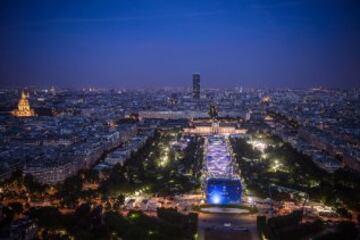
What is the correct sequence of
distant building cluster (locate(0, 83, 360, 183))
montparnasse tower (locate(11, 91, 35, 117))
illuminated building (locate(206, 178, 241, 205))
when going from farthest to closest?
montparnasse tower (locate(11, 91, 35, 117))
distant building cluster (locate(0, 83, 360, 183))
illuminated building (locate(206, 178, 241, 205))

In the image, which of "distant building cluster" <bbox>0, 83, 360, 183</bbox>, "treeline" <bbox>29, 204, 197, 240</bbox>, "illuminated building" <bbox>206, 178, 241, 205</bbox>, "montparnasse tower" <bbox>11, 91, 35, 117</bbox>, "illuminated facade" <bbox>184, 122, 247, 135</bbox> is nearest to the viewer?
"treeline" <bbox>29, 204, 197, 240</bbox>

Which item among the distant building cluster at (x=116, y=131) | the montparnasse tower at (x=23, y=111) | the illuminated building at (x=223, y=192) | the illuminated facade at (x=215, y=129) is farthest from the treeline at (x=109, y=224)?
the montparnasse tower at (x=23, y=111)

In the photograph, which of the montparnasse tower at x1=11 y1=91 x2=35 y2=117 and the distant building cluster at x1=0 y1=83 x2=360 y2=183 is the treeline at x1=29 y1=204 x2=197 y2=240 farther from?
the montparnasse tower at x1=11 y1=91 x2=35 y2=117

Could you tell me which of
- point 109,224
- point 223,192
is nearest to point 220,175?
point 223,192

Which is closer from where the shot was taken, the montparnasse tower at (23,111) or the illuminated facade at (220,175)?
the illuminated facade at (220,175)

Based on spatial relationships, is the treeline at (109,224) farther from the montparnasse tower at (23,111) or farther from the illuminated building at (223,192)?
the montparnasse tower at (23,111)

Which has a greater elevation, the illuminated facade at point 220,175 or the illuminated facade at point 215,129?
the illuminated facade at point 220,175

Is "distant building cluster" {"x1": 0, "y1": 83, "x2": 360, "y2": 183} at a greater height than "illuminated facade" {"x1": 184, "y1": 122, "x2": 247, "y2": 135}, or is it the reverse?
"distant building cluster" {"x1": 0, "y1": 83, "x2": 360, "y2": 183}

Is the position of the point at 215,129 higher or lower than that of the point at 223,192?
lower

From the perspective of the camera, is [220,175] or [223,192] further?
[220,175]

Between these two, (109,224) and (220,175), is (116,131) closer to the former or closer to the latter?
(220,175)

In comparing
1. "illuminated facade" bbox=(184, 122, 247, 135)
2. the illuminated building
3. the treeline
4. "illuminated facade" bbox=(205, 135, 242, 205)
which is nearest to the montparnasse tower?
"illuminated facade" bbox=(184, 122, 247, 135)

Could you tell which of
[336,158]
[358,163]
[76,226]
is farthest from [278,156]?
[76,226]

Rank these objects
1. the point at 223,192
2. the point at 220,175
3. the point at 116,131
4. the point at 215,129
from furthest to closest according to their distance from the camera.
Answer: the point at 215,129 < the point at 116,131 < the point at 220,175 < the point at 223,192
